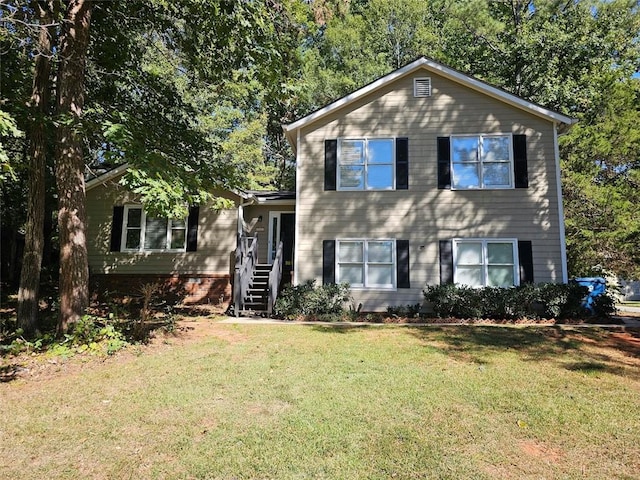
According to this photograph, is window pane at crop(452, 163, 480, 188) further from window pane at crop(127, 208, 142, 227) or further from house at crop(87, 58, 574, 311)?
window pane at crop(127, 208, 142, 227)

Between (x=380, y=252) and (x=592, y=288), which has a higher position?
(x=380, y=252)

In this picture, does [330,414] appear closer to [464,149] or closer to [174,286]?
[464,149]

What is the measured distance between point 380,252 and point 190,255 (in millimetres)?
5961

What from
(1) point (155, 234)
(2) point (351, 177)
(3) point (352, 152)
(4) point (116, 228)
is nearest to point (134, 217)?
(4) point (116, 228)

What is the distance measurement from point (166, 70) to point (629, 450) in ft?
→ 58.7

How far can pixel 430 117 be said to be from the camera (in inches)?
448

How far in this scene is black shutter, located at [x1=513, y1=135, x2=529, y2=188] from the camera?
1087cm

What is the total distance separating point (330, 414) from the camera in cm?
400

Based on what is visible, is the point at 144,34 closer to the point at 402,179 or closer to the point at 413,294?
the point at 402,179

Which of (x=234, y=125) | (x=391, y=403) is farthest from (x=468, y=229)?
(x=234, y=125)

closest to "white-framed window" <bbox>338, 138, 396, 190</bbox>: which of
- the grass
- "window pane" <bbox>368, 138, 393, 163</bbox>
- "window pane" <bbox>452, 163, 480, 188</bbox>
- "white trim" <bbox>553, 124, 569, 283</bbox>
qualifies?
"window pane" <bbox>368, 138, 393, 163</bbox>

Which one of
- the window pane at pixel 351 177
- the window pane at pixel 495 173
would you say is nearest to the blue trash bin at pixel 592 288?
the window pane at pixel 495 173

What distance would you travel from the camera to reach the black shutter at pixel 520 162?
10.9m

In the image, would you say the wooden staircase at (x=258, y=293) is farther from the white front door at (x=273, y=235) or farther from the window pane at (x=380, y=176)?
the window pane at (x=380, y=176)
